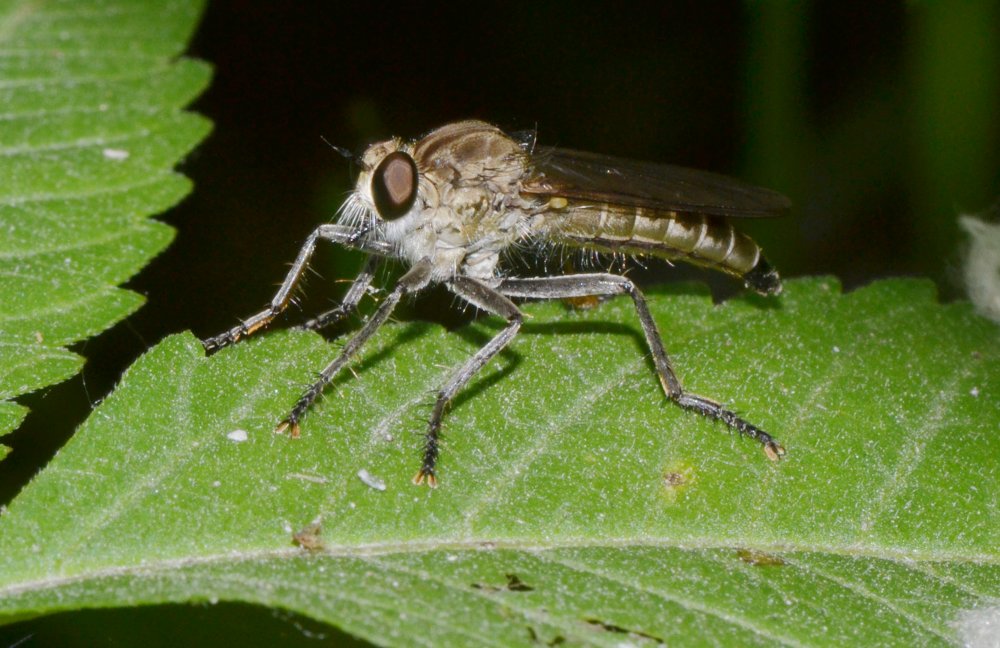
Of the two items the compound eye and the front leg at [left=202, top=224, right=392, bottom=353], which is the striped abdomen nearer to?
the compound eye

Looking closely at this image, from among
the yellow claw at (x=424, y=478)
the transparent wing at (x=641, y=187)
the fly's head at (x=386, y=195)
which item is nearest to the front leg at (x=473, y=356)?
the yellow claw at (x=424, y=478)

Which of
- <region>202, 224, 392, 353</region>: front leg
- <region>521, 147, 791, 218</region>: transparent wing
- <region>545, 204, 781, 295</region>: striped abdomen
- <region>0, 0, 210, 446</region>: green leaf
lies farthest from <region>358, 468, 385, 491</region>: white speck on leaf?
<region>545, 204, 781, 295</region>: striped abdomen

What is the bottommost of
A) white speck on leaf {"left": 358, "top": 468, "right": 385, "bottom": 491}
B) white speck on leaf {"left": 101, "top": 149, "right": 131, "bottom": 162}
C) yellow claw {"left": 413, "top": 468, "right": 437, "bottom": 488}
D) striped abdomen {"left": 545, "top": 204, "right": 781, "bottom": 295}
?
white speck on leaf {"left": 358, "top": 468, "right": 385, "bottom": 491}

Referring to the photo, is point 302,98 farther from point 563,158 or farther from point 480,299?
point 480,299

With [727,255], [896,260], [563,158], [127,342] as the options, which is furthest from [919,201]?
[127,342]

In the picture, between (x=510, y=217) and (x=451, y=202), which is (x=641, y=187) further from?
(x=451, y=202)

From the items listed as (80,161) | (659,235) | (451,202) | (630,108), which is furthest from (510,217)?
(630,108)

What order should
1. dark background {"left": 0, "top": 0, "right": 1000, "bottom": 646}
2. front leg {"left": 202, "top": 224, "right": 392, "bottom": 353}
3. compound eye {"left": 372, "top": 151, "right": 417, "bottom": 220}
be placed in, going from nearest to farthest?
compound eye {"left": 372, "top": 151, "right": 417, "bottom": 220}
front leg {"left": 202, "top": 224, "right": 392, "bottom": 353}
dark background {"left": 0, "top": 0, "right": 1000, "bottom": 646}

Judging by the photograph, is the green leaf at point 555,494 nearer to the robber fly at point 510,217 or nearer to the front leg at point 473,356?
the front leg at point 473,356
